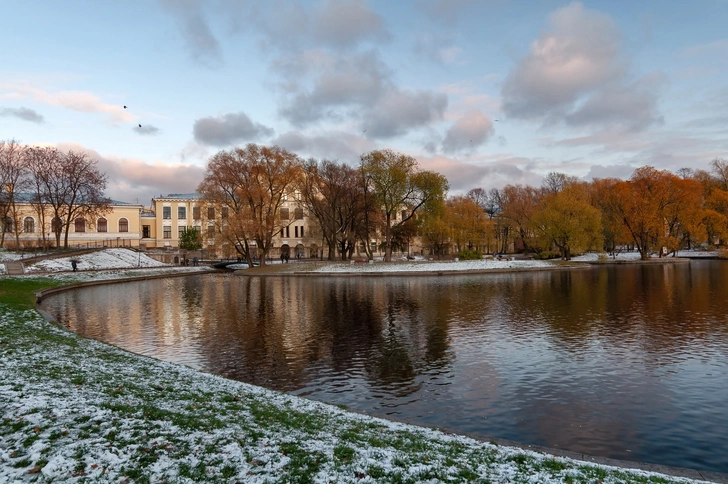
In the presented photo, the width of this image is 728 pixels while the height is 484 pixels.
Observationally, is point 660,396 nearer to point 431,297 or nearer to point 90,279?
point 431,297

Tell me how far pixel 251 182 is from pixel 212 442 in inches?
2274

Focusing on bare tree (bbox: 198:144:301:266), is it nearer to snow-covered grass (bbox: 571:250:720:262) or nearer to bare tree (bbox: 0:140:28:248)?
bare tree (bbox: 0:140:28:248)

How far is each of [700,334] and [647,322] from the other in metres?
2.88

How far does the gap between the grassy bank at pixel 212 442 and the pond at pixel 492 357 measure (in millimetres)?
1774

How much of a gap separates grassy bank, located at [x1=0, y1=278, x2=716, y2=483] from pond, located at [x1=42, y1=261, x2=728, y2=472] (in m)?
1.77

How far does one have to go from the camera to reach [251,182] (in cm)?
6225

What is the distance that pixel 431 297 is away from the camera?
31891mm

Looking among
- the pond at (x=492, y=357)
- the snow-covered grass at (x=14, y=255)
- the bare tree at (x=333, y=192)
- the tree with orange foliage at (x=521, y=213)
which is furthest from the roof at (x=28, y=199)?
the tree with orange foliage at (x=521, y=213)

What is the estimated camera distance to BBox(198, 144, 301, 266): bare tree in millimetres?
61250

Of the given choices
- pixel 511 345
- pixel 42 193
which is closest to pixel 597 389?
pixel 511 345

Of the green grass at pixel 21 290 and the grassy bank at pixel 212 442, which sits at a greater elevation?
the green grass at pixel 21 290

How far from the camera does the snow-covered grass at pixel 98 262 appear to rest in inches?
1950

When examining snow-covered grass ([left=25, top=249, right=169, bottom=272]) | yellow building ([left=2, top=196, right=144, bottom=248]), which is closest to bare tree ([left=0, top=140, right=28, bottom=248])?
snow-covered grass ([left=25, top=249, right=169, bottom=272])

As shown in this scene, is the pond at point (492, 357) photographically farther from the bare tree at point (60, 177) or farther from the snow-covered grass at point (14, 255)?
the bare tree at point (60, 177)
